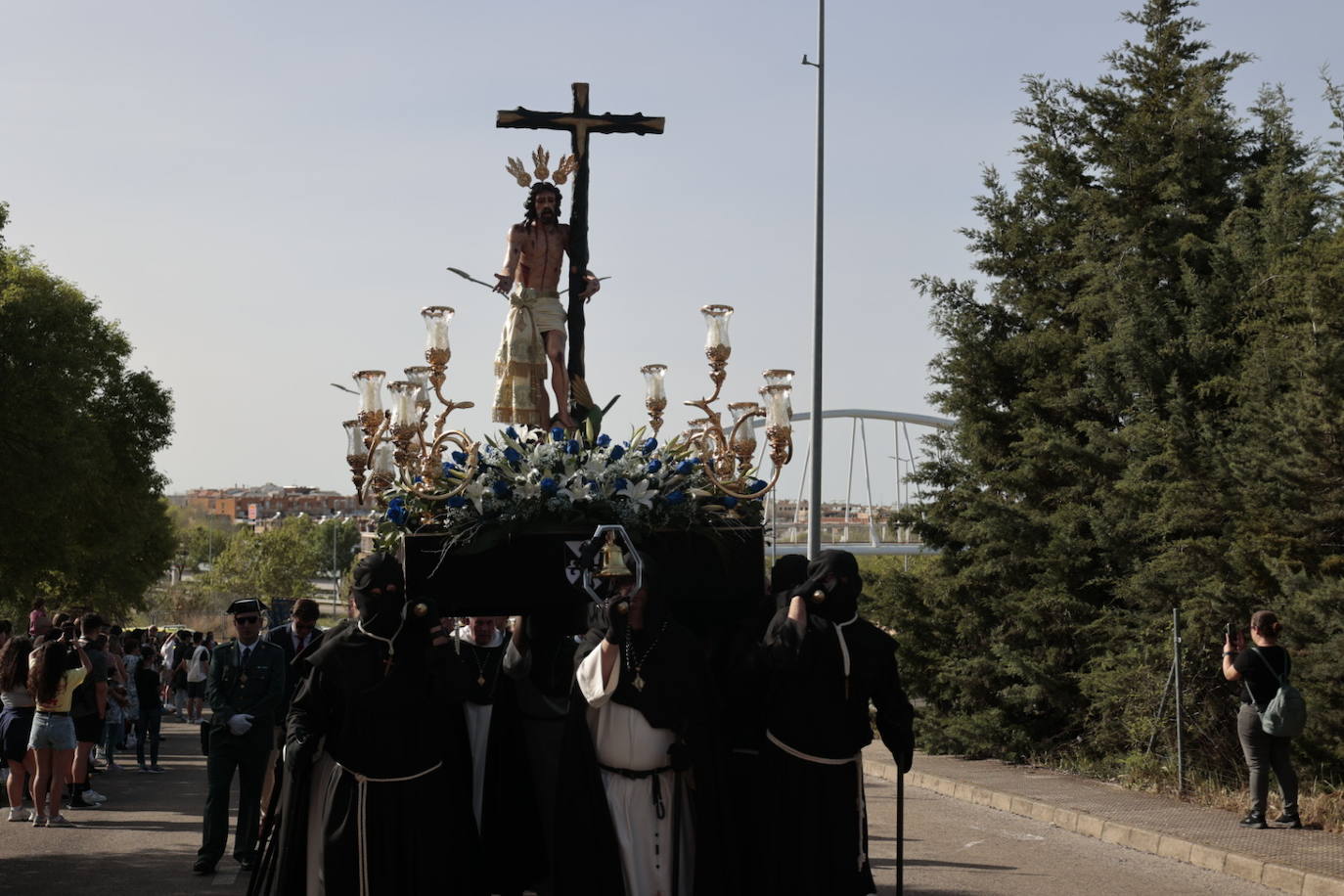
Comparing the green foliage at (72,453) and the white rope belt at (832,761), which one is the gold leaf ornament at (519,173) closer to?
the white rope belt at (832,761)

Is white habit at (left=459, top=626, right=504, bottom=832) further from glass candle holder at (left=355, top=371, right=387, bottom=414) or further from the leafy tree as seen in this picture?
the leafy tree

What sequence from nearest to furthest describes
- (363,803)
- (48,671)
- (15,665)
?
(363,803), (48,671), (15,665)

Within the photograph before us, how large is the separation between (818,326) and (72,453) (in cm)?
1791

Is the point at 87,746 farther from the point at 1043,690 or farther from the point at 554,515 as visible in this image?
the point at 1043,690

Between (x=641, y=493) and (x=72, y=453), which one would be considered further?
(x=72, y=453)

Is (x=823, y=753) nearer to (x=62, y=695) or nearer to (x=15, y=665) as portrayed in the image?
(x=62, y=695)

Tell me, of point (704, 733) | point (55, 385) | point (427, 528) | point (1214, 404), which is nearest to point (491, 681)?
point (427, 528)

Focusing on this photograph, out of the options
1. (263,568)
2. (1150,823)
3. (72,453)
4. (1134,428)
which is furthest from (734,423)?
(263,568)

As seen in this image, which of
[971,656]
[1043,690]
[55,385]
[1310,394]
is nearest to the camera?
[1310,394]

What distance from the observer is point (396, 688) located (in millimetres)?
7645

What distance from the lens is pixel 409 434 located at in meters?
9.12

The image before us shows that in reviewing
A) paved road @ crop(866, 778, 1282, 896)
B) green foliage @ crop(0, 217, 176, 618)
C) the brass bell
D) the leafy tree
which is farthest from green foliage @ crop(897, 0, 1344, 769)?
the leafy tree

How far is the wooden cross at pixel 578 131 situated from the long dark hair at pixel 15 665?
625cm

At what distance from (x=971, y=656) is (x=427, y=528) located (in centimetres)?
1260
